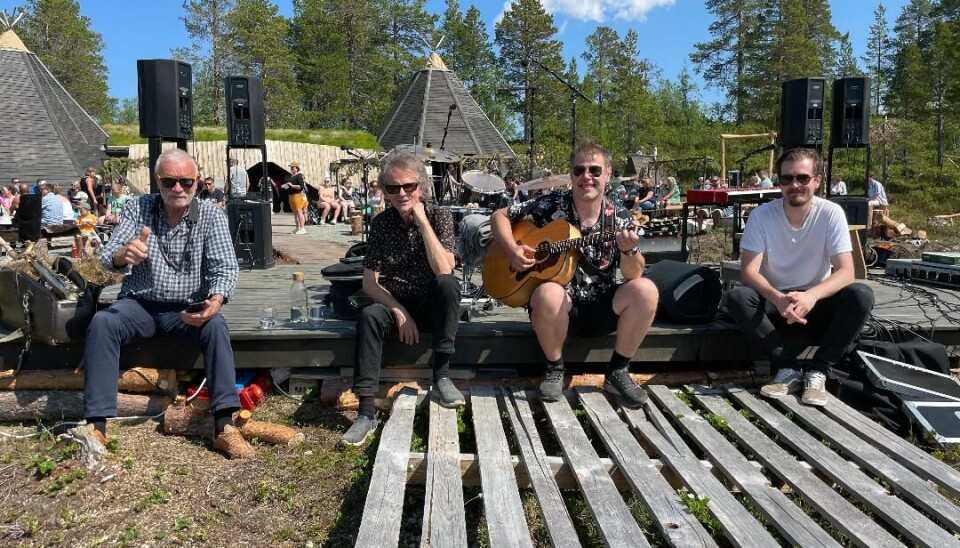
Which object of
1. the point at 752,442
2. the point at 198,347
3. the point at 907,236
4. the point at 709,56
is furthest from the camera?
the point at 709,56

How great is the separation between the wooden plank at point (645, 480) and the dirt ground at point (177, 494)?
1.09 m

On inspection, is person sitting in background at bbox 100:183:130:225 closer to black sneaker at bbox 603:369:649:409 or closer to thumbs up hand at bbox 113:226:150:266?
A: thumbs up hand at bbox 113:226:150:266

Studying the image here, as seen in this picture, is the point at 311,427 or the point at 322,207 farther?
the point at 322,207

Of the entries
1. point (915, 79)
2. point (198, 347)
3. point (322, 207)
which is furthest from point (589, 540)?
point (915, 79)

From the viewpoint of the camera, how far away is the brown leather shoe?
11.2ft

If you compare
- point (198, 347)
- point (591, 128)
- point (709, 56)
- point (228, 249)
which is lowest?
point (198, 347)

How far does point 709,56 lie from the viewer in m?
44.1

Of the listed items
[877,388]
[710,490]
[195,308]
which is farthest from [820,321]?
[195,308]

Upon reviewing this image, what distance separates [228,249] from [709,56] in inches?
1780

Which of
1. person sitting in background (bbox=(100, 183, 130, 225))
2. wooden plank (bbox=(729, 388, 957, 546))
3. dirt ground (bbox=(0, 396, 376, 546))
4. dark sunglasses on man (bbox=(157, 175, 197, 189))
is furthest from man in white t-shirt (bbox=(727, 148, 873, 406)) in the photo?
person sitting in background (bbox=(100, 183, 130, 225))

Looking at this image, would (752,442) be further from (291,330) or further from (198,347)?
(198,347)

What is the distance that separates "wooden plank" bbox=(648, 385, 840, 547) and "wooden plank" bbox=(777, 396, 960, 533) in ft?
1.47

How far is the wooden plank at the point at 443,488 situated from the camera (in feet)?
7.72

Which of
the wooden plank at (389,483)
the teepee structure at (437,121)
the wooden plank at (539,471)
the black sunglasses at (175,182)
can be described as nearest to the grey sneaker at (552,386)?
the wooden plank at (539,471)
